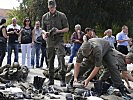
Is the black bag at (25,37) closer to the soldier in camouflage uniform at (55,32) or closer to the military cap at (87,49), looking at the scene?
the soldier in camouflage uniform at (55,32)

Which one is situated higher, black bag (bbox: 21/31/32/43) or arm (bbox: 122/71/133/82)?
black bag (bbox: 21/31/32/43)

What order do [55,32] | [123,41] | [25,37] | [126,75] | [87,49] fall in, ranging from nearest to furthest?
[87,49] → [55,32] → [126,75] → [25,37] → [123,41]

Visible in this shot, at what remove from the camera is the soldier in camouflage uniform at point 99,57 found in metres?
6.80

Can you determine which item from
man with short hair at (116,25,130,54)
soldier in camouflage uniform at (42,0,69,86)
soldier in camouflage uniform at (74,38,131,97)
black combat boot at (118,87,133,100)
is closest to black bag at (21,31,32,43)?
soldier in camouflage uniform at (42,0,69,86)

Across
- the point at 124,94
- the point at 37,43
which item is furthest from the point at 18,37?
the point at 124,94

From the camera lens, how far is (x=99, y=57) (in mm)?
6840

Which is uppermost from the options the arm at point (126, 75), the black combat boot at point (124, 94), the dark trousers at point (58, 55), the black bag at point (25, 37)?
the black bag at point (25, 37)

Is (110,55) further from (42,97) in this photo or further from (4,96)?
(4,96)

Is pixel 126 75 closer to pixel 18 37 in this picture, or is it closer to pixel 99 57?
pixel 99 57

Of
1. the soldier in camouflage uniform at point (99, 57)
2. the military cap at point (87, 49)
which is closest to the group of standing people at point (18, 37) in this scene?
the soldier in camouflage uniform at point (99, 57)

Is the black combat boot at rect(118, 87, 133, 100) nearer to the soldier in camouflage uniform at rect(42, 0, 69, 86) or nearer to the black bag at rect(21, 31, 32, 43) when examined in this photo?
the soldier in camouflage uniform at rect(42, 0, 69, 86)

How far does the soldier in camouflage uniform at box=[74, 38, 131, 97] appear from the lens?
6.80m

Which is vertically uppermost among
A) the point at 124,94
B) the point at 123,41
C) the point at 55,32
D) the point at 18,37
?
the point at 55,32

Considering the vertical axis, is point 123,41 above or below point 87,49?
above
